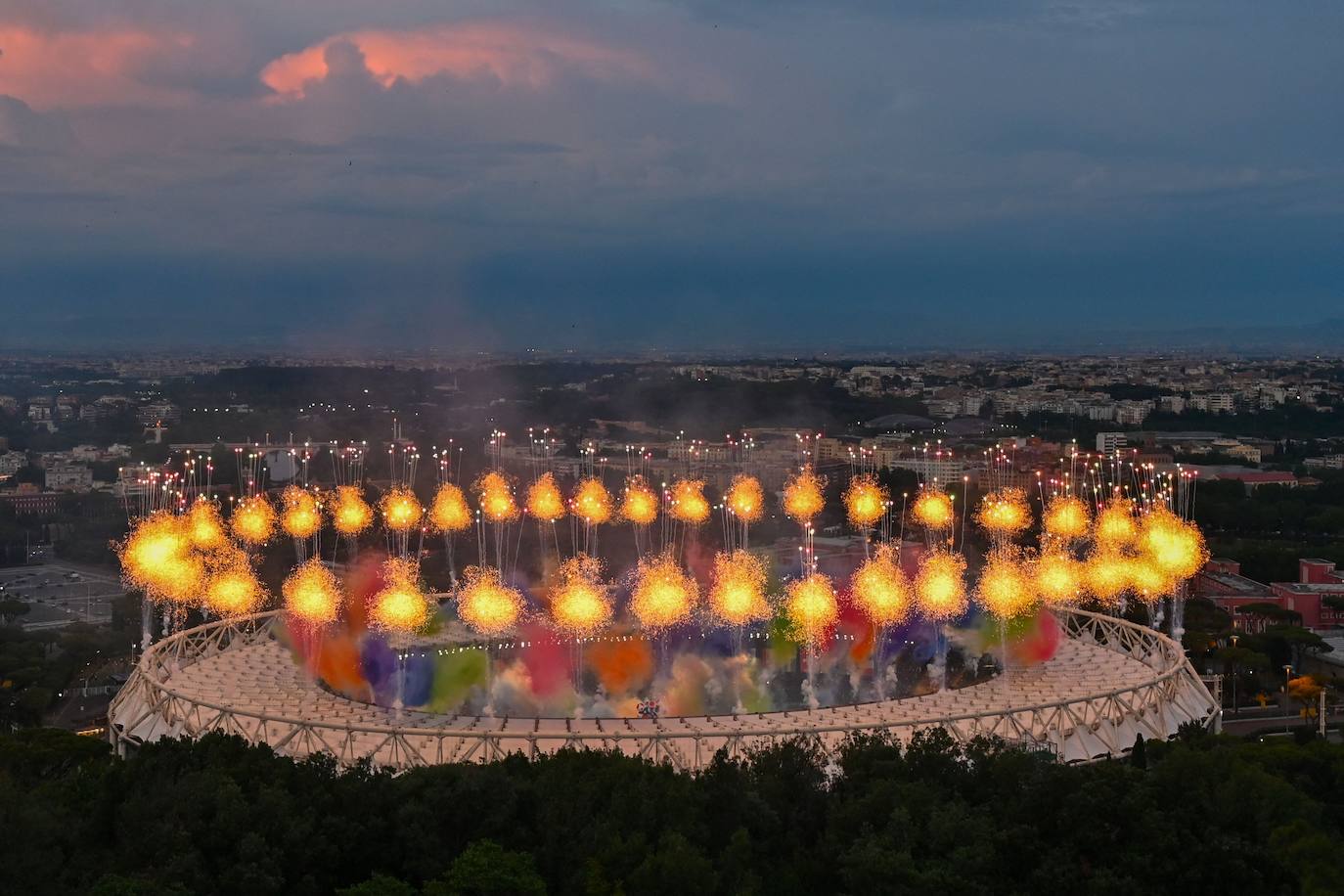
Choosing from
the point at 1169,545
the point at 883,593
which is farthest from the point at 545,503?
the point at 1169,545

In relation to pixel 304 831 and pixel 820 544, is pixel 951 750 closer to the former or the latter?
pixel 304 831

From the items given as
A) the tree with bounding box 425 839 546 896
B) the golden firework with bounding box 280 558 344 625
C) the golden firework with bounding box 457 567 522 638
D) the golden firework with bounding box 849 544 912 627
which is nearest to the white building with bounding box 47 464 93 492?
the golden firework with bounding box 280 558 344 625

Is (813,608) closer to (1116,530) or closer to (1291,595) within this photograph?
(1116,530)

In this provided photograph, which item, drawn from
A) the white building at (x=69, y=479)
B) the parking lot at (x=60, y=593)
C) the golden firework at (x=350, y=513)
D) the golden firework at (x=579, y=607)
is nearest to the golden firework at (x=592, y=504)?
the golden firework at (x=350, y=513)

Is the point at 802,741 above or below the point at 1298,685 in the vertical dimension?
above

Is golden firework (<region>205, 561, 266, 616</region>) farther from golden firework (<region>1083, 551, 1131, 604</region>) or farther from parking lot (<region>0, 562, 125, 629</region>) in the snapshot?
golden firework (<region>1083, 551, 1131, 604</region>)

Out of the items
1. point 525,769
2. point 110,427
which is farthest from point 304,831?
point 110,427
